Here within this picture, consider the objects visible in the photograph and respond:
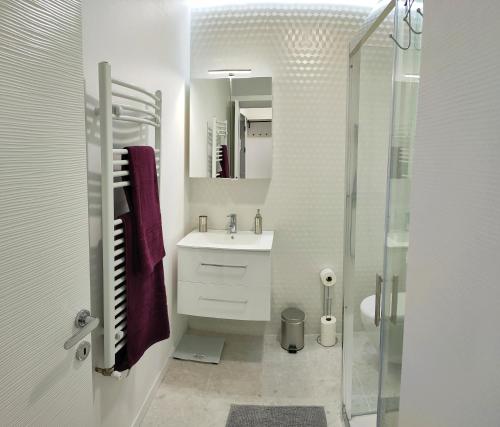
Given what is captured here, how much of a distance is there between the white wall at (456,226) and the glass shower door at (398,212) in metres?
0.17

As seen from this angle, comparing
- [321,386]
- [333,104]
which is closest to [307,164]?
[333,104]

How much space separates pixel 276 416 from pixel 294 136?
1.90 meters

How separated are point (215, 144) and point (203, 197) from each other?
0.44 m

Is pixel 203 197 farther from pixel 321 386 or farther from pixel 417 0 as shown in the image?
pixel 417 0

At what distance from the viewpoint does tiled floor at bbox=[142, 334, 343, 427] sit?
206 cm

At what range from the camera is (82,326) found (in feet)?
3.59

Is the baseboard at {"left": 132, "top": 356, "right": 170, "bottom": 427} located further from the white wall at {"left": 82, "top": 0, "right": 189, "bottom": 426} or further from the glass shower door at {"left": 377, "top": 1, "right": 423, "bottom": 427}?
the glass shower door at {"left": 377, "top": 1, "right": 423, "bottom": 427}

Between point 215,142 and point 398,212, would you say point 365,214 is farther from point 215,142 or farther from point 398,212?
point 215,142

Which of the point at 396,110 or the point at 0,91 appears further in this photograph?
the point at 396,110

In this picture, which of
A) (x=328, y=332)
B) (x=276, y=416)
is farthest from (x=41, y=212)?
(x=328, y=332)

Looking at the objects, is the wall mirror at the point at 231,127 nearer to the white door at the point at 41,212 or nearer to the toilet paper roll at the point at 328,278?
the toilet paper roll at the point at 328,278

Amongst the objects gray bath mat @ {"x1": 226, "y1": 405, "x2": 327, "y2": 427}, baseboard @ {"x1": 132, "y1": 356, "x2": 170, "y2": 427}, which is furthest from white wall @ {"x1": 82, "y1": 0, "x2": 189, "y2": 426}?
gray bath mat @ {"x1": 226, "y1": 405, "x2": 327, "y2": 427}

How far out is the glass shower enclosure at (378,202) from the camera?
1.19 meters

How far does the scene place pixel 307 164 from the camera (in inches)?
109
